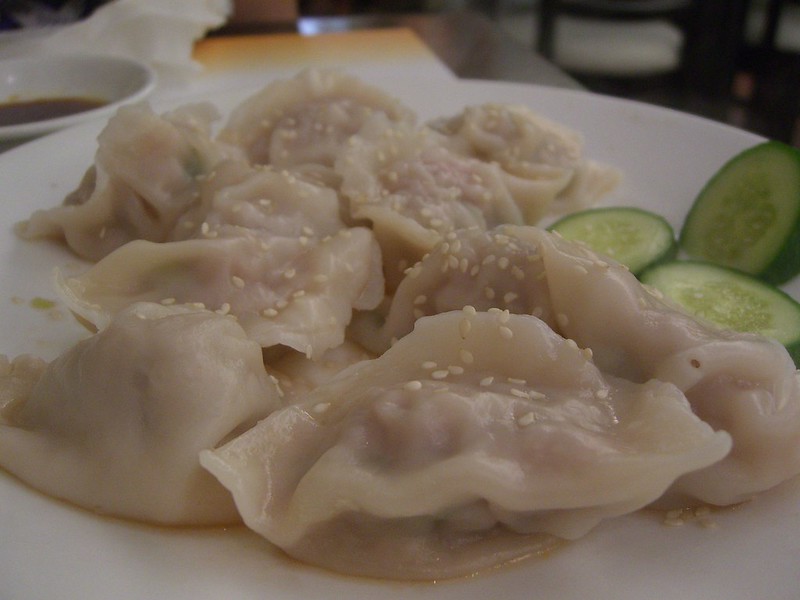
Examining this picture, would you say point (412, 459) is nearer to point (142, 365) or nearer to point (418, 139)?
point (142, 365)

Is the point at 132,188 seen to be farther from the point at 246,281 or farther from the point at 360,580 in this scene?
the point at 360,580

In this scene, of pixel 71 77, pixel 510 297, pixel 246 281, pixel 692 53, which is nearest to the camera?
pixel 510 297

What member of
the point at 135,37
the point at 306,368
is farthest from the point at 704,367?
the point at 135,37

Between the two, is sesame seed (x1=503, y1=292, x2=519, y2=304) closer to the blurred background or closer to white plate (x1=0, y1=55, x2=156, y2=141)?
white plate (x1=0, y1=55, x2=156, y2=141)

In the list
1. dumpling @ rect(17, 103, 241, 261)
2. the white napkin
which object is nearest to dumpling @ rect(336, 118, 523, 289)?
dumpling @ rect(17, 103, 241, 261)

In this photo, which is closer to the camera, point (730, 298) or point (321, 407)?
point (321, 407)

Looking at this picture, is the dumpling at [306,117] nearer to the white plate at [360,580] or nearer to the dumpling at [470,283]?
the dumpling at [470,283]

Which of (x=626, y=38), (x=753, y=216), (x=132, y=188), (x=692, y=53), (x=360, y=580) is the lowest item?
(x=692, y=53)
